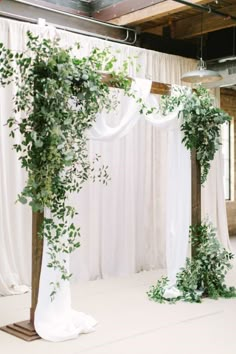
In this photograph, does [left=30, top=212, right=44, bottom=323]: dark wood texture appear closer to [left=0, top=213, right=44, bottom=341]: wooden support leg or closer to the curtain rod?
[left=0, top=213, right=44, bottom=341]: wooden support leg

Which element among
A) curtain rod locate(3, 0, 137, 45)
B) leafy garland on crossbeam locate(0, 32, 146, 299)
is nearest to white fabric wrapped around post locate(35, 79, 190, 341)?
leafy garland on crossbeam locate(0, 32, 146, 299)

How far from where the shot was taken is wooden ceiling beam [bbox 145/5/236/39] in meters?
6.29

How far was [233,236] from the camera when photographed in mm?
9281

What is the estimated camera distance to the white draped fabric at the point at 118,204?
4929 mm

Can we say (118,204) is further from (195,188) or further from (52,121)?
(52,121)

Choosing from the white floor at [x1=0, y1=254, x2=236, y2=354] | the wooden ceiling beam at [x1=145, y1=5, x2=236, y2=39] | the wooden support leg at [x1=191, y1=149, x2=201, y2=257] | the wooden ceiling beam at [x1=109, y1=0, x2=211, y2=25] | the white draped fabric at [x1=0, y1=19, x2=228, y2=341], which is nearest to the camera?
the white floor at [x1=0, y1=254, x2=236, y2=354]

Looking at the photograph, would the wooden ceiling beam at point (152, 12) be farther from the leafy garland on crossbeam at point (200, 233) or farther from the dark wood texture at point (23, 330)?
the dark wood texture at point (23, 330)

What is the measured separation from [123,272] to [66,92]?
299cm

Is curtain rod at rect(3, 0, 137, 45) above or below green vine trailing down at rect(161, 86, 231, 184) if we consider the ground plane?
above

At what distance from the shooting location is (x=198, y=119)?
196 inches

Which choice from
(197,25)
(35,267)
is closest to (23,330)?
(35,267)

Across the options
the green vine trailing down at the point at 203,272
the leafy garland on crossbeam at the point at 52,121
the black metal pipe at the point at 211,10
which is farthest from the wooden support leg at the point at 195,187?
the leafy garland on crossbeam at the point at 52,121

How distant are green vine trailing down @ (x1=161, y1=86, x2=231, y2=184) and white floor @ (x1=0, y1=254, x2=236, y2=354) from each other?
152 cm

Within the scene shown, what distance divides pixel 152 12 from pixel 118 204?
2269 mm
